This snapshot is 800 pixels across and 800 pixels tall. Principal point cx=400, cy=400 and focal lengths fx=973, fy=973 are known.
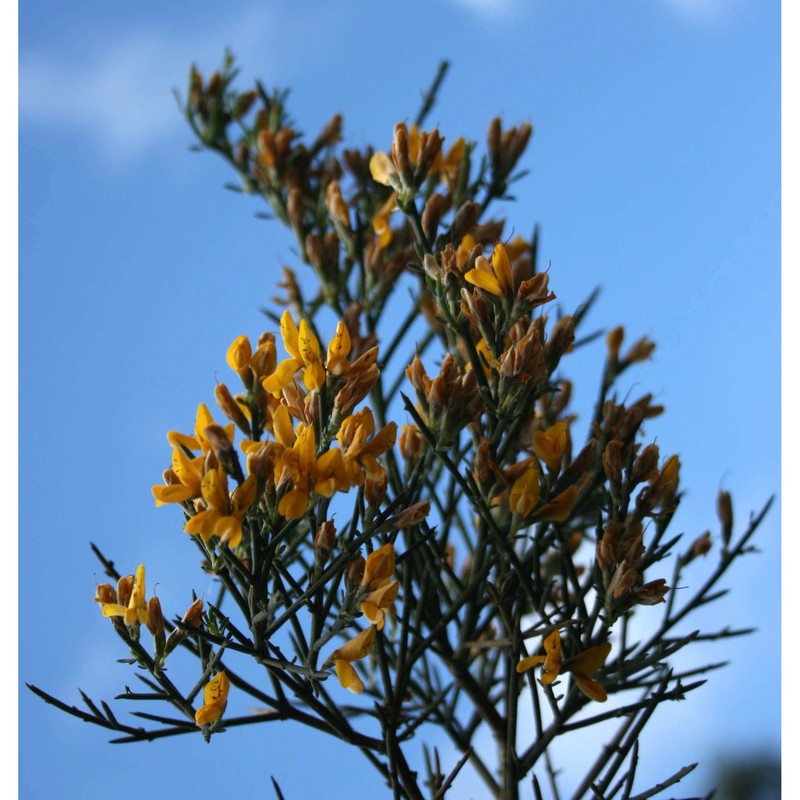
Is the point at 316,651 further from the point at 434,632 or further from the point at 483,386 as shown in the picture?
the point at 483,386

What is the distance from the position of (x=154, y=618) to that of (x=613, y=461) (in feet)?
1.33

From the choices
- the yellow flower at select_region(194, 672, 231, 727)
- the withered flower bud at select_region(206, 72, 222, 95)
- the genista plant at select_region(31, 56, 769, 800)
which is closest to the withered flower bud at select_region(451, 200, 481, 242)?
the genista plant at select_region(31, 56, 769, 800)

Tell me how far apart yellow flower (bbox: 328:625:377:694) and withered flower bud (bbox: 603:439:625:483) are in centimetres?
25

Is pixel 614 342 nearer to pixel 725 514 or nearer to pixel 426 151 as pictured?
pixel 725 514

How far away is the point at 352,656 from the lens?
2.48 feet

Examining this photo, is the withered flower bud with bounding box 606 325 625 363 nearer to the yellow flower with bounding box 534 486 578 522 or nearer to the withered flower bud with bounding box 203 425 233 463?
the yellow flower with bounding box 534 486 578 522

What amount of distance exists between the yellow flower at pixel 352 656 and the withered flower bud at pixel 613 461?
25 centimetres

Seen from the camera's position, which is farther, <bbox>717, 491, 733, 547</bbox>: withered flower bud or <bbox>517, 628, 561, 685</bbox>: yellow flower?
<bbox>717, 491, 733, 547</bbox>: withered flower bud

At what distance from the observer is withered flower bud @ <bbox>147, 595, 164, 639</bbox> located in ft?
2.54

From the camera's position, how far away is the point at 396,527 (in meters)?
0.76

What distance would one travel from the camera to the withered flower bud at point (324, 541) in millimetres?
759

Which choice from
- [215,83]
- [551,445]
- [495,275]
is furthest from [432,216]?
[215,83]

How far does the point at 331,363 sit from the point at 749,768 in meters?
2.54
